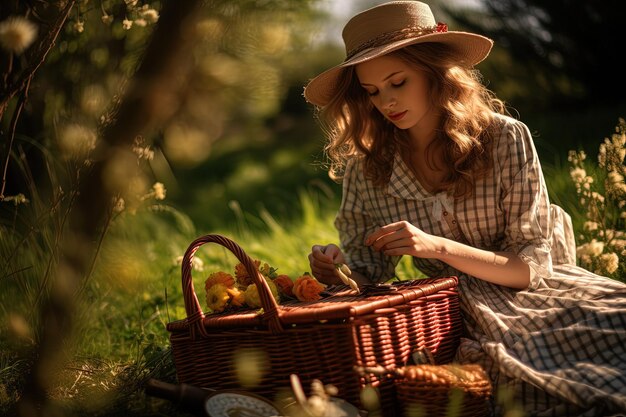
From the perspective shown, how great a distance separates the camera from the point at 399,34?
2.58m

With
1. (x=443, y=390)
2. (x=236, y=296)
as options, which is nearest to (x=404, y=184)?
(x=236, y=296)

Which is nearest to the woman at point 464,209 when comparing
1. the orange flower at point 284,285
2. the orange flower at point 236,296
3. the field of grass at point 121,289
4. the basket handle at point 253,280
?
the orange flower at point 284,285

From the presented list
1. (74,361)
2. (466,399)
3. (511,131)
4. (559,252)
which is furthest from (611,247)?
(74,361)

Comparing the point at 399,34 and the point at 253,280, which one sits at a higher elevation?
the point at 399,34

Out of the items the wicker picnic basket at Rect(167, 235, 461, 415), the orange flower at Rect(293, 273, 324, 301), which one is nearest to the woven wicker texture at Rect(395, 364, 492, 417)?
the wicker picnic basket at Rect(167, 235, 461, 415)

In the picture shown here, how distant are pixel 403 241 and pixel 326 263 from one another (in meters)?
0.42

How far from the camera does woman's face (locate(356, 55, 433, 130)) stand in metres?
2.59

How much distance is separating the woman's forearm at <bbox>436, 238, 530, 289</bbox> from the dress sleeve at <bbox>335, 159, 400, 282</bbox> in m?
0.48

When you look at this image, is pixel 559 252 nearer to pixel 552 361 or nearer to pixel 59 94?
pixel 552 361

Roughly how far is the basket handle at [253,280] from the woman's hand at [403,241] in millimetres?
438

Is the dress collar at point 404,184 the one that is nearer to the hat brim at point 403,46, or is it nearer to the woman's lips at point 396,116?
the woman's lips at point 396,116

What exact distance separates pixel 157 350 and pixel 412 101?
1.43m

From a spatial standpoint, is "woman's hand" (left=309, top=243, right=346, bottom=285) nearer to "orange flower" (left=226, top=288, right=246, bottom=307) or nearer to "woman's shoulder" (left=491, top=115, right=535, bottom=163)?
"orange flower" (left=226, top=288, right=246, bottom=307)

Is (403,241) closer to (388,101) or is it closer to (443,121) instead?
(388,101)
